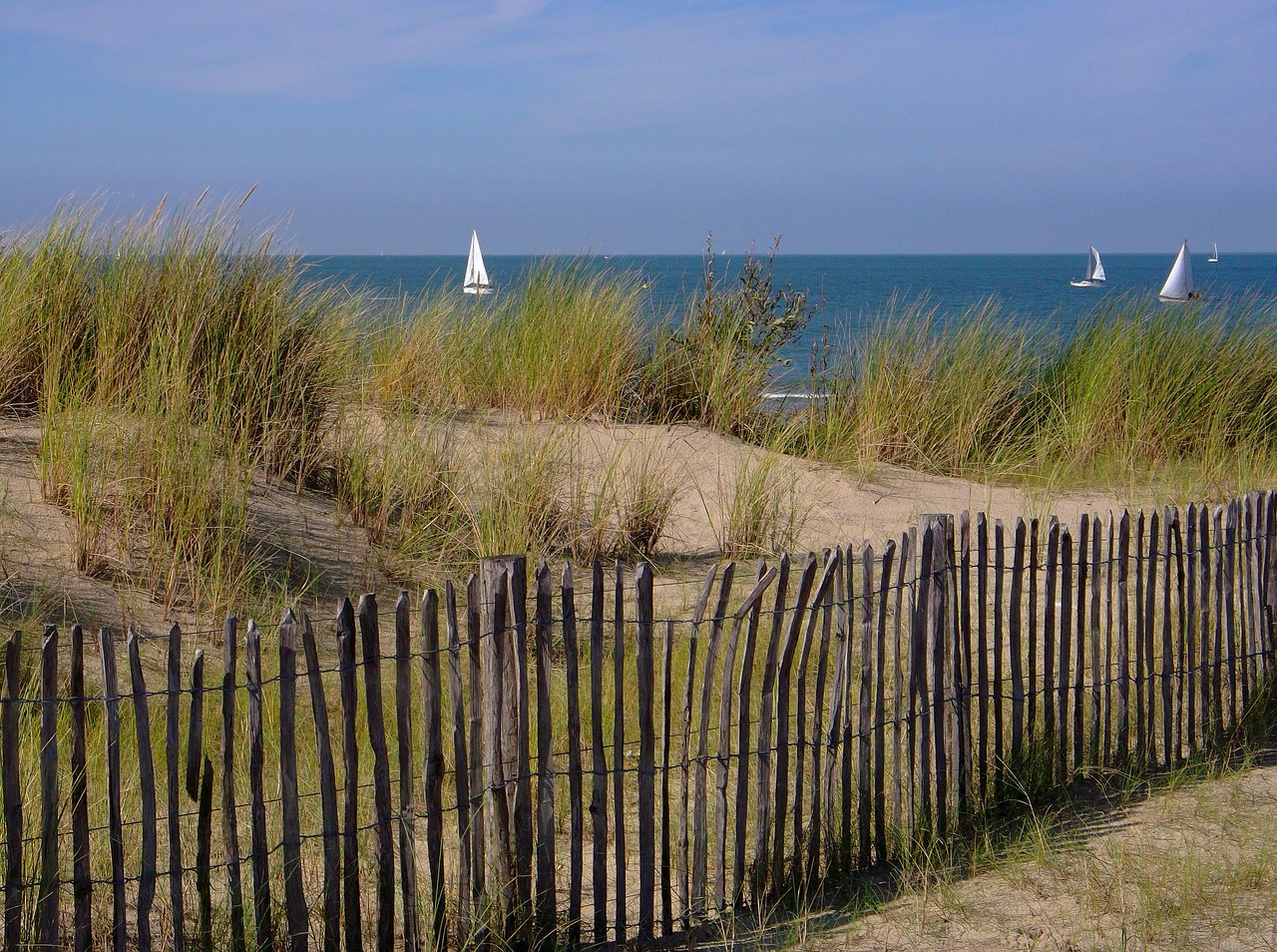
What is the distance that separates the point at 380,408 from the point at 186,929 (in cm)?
442

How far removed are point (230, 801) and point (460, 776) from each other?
484 mm

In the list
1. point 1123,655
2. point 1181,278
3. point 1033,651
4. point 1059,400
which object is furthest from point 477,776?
point 1181,278

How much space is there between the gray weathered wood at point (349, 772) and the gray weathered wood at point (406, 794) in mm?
96

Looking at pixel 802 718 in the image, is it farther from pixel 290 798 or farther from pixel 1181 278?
pixel 1181 278

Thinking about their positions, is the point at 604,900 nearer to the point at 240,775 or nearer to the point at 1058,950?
the point at 1058,950

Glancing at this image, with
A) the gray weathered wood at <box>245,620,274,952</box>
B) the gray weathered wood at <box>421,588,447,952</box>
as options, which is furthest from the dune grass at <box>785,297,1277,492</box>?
the gray weathered wood at <box>245,620,274,952</box>

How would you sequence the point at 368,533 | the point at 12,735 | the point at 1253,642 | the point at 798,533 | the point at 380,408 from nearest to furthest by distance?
the point at 12,735
the point at 1253,642
the point at 368,533
the point at 798,533
the point at 380,408

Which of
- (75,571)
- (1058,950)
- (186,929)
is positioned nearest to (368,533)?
(75,571)

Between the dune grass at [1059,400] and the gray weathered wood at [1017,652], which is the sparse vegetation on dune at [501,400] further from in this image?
the gray weathered wood at [1017,652]

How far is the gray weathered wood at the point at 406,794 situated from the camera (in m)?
2.53

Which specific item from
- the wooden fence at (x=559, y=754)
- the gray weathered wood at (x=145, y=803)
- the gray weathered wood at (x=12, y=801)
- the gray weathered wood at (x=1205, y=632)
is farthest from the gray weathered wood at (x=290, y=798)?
the gray weathered wood at (x=1205, y=632)

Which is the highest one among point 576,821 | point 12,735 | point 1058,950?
point 12,735

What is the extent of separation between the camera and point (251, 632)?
2.36m

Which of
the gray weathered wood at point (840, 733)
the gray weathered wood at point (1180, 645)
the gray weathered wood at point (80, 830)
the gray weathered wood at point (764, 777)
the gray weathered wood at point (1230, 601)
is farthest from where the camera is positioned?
the gray weathered wood at point (1230, 601)
